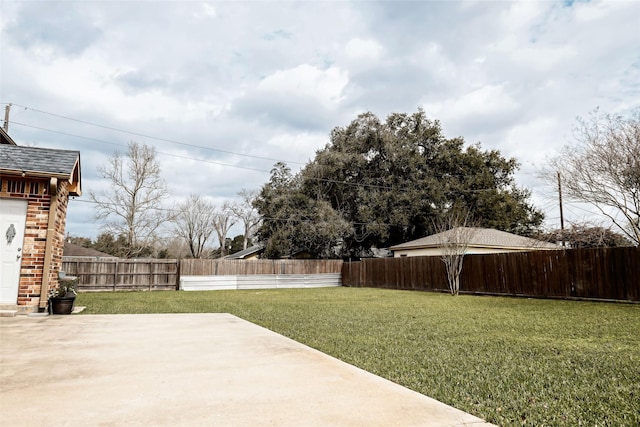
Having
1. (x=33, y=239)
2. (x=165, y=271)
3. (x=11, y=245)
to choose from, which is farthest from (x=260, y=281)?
(x=11, y=245)

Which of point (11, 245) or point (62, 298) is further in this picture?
point (62, 298)

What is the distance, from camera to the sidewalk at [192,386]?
2137 millimetres

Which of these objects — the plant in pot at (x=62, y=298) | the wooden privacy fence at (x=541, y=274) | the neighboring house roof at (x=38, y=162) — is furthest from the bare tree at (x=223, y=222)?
the plant in pot at (x=62, y=298)

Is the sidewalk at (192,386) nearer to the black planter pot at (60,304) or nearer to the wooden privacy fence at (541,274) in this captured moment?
the black planter pot at (60,304)

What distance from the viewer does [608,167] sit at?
37.8ft

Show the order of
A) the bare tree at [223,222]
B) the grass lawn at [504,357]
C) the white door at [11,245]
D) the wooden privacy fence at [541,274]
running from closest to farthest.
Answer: the grass lawn at [504,357] < the white door at [11,245] < the wooden privacy fence at [541,274] < the bare tree at [223,222]

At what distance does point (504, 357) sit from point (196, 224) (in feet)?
121

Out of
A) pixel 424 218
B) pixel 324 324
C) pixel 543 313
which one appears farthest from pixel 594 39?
pixel 424 218

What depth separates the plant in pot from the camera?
6.98m

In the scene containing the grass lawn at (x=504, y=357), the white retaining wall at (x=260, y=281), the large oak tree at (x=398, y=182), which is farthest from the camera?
the large oak tree at (x=398, y=182)

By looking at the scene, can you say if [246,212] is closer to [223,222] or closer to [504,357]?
[223,222]

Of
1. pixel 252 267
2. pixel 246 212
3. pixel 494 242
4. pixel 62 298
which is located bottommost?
pixel 62 298

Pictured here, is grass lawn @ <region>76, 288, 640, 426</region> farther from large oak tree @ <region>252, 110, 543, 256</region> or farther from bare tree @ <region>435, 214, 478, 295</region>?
large oak tree @ <region>252, 110, 543, 256</region>

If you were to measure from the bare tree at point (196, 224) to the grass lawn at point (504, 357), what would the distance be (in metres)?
30.7
